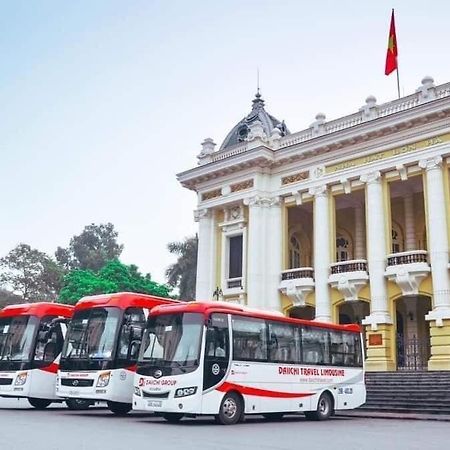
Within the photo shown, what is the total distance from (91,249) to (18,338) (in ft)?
215

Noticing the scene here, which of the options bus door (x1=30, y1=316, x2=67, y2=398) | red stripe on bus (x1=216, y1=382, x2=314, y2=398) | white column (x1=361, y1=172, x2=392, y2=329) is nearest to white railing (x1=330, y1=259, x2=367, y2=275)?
white column (x1=361, y1=172, x2=392, y2=329)

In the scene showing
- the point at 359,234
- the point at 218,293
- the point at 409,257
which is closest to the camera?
the point at 409,257

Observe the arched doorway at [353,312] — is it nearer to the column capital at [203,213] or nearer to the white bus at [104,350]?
the column capital at [203,213]

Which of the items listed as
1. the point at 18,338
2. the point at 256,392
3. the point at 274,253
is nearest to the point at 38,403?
the point at 18,338

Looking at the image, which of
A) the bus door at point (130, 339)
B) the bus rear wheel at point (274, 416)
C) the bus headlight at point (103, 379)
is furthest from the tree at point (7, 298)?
the bus rear wheel at point (274, 416)

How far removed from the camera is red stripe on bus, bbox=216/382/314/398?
12680 mm

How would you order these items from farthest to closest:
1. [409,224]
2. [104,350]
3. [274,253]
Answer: [274,253], [409,224], [104,350]

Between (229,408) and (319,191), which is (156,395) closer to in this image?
(229,408)

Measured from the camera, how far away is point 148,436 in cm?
977

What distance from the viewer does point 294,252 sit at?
29.4m

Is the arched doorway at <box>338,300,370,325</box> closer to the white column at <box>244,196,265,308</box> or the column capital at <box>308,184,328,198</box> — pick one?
the white column at <box>244,196,265,308</box>

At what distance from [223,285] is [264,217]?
3.74 meters

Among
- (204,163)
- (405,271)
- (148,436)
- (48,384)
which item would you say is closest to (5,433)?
(148,436)

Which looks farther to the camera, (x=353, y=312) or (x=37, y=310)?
(x=353, y=312)
